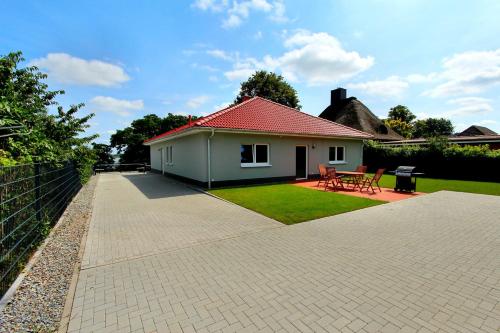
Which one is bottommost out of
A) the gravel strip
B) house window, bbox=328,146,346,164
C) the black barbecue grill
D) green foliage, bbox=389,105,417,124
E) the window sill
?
the gravel strip

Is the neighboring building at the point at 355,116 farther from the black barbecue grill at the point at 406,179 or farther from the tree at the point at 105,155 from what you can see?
the tree at the point at 105,155

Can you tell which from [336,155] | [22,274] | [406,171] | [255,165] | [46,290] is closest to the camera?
[46,290]

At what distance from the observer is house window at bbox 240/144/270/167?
14080 mm

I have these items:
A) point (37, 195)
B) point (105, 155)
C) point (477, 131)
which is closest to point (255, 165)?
point (37, 195)

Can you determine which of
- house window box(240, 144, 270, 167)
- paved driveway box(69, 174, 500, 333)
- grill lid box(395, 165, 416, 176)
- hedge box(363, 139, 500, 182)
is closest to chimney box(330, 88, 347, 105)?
hedge box(363, 139, 500, 182)

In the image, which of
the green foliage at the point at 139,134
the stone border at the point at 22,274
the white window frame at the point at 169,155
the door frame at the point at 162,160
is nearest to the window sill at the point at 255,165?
the white window frame at the point at 169,155

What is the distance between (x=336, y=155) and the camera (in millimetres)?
18734

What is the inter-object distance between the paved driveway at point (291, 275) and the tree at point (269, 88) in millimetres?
35930

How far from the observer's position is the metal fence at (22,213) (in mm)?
3719

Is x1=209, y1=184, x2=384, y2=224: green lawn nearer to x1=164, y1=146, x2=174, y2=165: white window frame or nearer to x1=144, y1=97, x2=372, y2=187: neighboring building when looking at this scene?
x1=144, y1=97, x2=372, y2=187: neighboring building

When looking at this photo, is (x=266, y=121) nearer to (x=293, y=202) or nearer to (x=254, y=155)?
(x=254, y=155)

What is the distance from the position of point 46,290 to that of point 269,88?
40243 mm

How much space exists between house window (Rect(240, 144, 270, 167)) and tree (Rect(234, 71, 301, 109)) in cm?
2762

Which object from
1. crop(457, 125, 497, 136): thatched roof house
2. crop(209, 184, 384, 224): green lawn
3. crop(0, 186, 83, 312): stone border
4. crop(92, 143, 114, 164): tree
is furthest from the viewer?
crop(457, 125, 497, 136): thatched roof house
